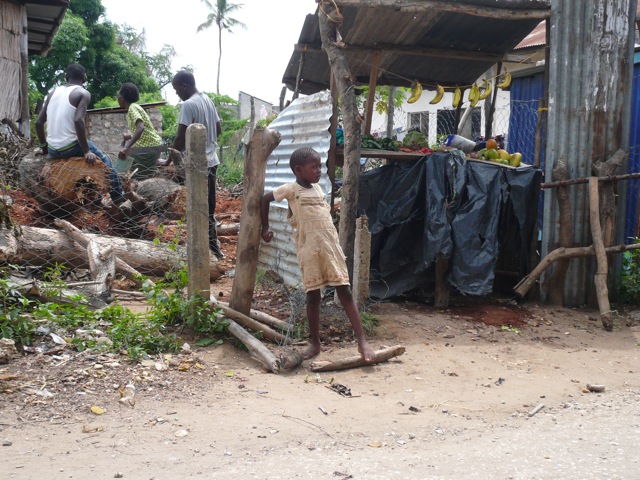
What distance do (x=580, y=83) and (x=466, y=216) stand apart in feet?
5.62

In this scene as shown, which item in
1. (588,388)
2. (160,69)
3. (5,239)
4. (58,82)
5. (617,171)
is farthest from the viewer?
(160,69)

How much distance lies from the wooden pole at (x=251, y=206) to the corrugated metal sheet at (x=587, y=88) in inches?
123

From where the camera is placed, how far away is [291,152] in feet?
22.6

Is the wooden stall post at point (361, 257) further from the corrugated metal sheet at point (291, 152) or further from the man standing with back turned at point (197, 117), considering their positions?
the man standing with back turned at point (197, 117)

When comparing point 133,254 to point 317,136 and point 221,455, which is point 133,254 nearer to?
point 317,136

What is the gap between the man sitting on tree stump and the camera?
6.19 metres

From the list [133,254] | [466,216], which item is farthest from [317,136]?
[133,254]

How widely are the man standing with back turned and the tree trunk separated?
1.66m

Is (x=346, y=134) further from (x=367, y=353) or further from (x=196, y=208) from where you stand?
(x=367, y=353)

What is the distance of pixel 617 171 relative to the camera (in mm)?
5930

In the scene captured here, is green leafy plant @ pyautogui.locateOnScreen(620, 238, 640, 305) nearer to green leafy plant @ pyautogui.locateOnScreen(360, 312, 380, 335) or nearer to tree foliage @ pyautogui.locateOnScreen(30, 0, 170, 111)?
green leafy plant @ pyautogui.locateOnScreen(360, 312, 380, 335)

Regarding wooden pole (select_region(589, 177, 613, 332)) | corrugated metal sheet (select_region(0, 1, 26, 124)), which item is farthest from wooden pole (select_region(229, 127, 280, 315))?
corrugated metal sheet (select_region(0, 1, 26, 124))

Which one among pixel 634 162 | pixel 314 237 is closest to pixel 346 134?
pixel 314 237

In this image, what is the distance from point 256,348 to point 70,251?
8.15 feet
